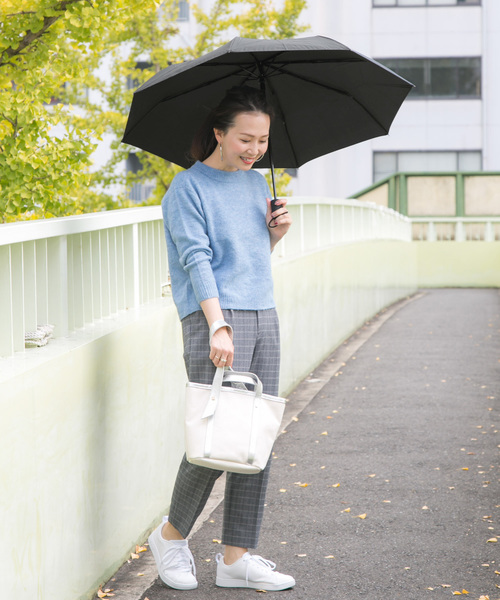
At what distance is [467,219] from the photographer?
24531 mm

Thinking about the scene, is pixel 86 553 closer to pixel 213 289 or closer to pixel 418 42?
pixel 213 289

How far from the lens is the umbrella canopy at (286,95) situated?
3.64 m

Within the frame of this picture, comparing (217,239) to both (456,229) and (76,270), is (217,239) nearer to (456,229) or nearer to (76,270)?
(76,270)

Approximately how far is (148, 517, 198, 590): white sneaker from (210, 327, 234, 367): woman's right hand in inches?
35.6

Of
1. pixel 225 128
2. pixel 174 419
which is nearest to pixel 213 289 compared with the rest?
pixel 225 128

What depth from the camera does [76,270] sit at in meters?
3.71

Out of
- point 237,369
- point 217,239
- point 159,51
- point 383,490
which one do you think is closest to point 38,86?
point 383,490

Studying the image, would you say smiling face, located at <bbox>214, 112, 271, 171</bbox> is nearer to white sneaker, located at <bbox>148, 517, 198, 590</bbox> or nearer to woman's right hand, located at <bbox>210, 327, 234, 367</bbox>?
woman's right hand, located at <bbox>210, 327, 234, 367</bbox>

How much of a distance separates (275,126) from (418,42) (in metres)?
29.7

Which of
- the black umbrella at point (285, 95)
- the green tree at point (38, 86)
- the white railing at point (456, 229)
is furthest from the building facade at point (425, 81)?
the black umbrella at point (285, 95)

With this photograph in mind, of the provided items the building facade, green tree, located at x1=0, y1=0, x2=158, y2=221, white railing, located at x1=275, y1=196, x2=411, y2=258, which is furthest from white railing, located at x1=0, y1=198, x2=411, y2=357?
the building facade

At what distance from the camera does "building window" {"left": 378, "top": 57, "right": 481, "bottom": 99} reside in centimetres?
3225

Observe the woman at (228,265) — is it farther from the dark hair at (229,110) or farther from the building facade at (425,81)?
the building facade at (425,81)

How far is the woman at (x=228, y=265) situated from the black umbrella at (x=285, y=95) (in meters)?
0.26
